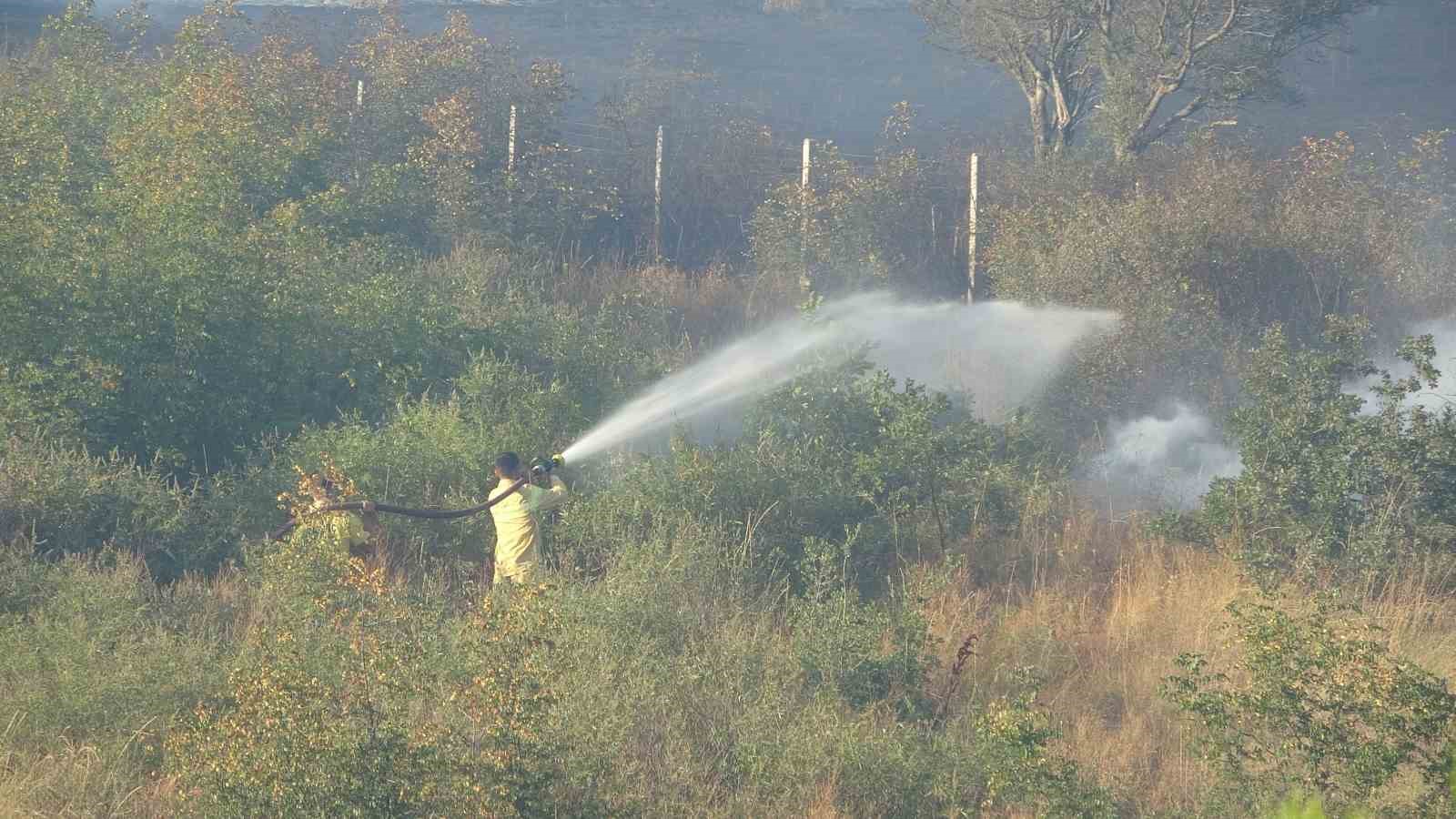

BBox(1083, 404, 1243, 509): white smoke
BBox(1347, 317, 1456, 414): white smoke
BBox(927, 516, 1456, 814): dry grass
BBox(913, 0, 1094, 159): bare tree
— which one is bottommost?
BBox(1083, 404, 1243, 509): white smoke

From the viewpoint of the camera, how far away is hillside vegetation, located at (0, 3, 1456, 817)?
602 centimetres

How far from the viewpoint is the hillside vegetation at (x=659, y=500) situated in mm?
6023

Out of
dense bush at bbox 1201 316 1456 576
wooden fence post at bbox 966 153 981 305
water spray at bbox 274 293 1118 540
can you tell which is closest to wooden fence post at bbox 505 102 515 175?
water spray at bbox 274 293 1118 540

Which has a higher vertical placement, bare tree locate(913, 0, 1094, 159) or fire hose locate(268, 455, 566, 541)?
bare tree locate(913, 0, 1094, 159)

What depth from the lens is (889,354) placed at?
16672 mm

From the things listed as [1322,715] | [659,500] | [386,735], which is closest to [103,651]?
[386,735]

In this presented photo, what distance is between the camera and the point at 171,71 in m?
18.8

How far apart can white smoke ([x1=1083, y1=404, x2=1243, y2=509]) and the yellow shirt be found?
5.82m

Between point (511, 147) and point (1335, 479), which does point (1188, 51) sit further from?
point (1335, 479)

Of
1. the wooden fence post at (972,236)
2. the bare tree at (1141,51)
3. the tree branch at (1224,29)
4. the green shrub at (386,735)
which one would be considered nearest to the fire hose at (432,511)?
the green shrub at (386,735)

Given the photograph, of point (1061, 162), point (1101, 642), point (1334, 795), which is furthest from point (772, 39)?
point (1334, 795)

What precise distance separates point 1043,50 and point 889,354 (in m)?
11.6

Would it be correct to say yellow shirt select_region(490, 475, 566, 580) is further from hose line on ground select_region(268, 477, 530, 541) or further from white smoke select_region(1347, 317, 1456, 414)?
white smoke select_region(1347, 317, 1456, 414)

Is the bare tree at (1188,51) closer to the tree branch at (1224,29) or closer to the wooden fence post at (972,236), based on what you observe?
the tree branch at (1224,29)
